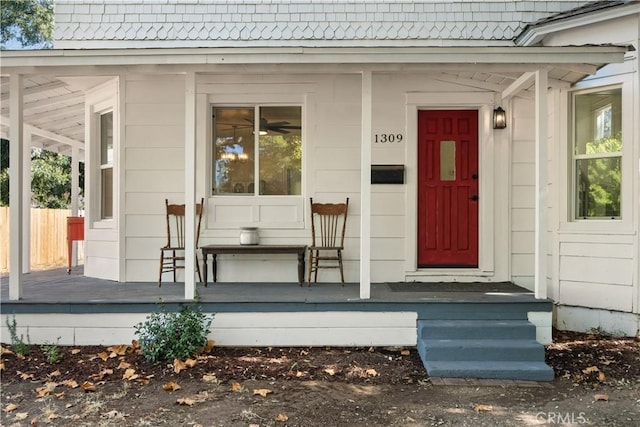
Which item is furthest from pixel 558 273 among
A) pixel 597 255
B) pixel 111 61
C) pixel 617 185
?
pixel 111 61

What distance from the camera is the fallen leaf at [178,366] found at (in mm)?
3601

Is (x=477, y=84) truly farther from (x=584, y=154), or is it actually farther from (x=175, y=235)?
(x=175, y=235)

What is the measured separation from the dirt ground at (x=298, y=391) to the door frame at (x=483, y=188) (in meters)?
1.32

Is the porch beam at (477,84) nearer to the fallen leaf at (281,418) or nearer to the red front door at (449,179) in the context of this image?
the red front door at (449,179)

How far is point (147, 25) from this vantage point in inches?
229

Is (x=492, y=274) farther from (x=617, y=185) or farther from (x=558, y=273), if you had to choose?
(x=617, y=185)

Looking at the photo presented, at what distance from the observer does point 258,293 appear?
4656 millimetres

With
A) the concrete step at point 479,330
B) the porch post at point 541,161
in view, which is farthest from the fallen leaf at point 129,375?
the porch post at point 541,161

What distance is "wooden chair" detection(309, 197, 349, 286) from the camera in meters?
5.38

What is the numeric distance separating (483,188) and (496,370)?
2.30 metres

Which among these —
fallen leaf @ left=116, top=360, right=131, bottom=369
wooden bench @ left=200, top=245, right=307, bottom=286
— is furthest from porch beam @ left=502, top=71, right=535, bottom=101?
fallen leaf @ left=116, top=360, right=131, bottom=369

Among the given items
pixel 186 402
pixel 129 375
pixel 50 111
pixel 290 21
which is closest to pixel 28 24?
pixel 50 111

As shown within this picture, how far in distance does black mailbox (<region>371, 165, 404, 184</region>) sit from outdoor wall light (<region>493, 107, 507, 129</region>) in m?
1.09

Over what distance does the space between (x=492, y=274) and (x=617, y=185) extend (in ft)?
4.88
